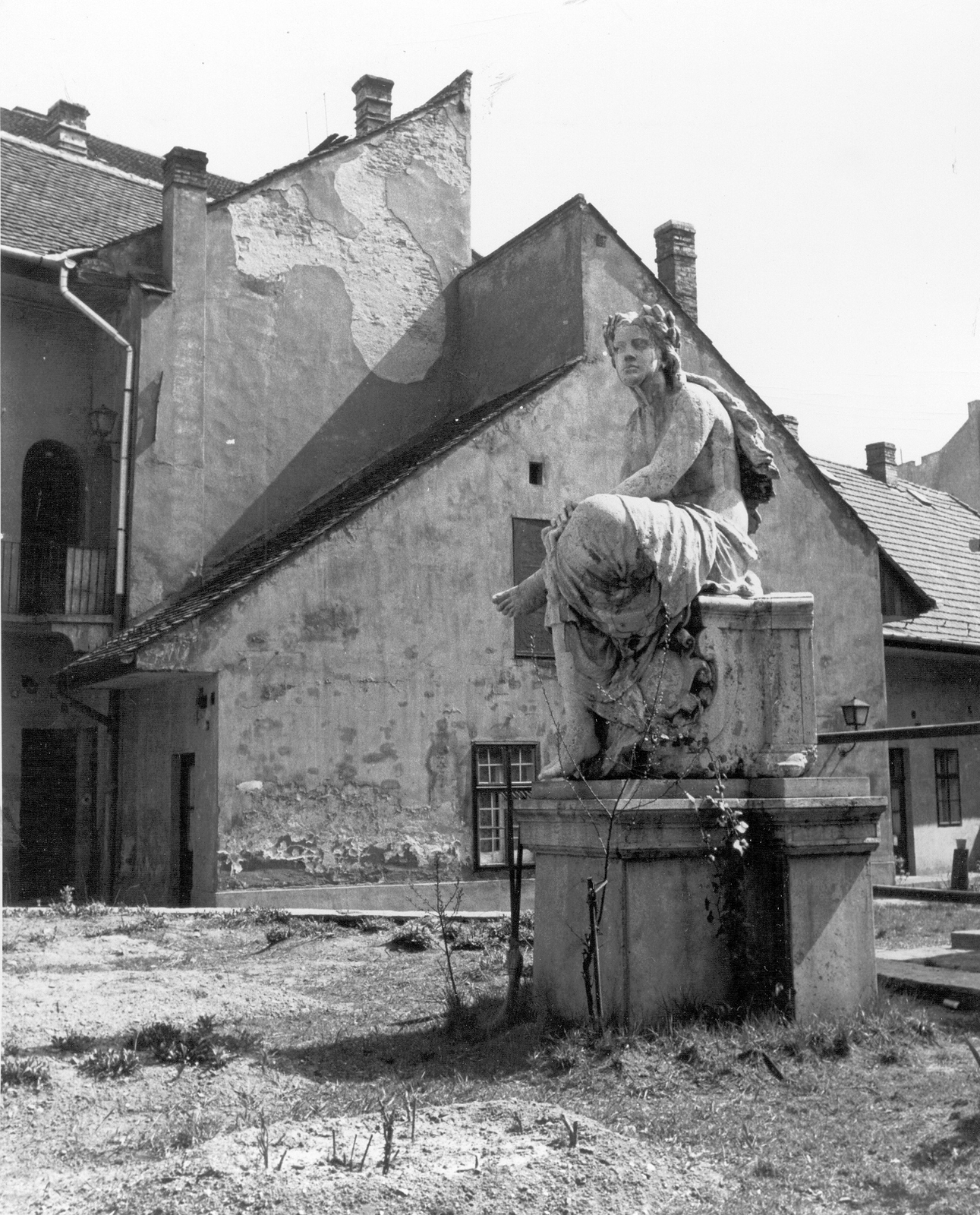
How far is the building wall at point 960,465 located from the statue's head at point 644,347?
30600 mm

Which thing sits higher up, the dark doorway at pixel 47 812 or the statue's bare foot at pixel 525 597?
the statue's bare foot at pixel 525 597

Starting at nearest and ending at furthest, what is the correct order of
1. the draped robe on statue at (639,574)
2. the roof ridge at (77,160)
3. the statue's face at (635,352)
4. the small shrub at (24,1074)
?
the small shrub at (24,1074)
the draped robe on statue at (639,574)
the statue's face at (635,352)
the roof ridge at (77,160)

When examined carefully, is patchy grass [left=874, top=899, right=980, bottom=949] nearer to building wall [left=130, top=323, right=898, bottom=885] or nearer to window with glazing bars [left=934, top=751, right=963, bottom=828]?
building wall [left=130, top=323, right=898, bottom=885]

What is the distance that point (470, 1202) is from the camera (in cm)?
355

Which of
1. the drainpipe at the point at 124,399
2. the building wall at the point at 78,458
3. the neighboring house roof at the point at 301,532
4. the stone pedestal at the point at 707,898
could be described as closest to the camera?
Answer: the stone pedestal at the point at 707,898

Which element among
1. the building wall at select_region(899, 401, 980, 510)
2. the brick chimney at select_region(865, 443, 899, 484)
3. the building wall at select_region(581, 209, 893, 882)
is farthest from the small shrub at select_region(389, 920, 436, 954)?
the building wall at select_region(899, 401, 980, 510)

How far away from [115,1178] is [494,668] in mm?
12941

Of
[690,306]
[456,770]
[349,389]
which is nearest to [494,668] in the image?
[456,770]

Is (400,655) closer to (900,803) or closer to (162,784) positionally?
(162,784)

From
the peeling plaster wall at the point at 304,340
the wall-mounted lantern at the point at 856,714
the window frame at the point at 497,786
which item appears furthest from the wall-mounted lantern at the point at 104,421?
the wall-mounted lantern at the point at 856,714

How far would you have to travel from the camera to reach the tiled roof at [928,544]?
2298 cm

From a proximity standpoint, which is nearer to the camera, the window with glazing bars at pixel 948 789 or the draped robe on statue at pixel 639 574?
the draped robe on statue at pixel 639 574

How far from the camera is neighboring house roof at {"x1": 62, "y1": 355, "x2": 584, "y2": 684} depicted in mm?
15227

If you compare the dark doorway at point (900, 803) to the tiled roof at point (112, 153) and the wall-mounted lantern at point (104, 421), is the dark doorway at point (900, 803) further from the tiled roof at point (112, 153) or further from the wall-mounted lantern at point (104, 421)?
the tiled roof at point (112, 153)
